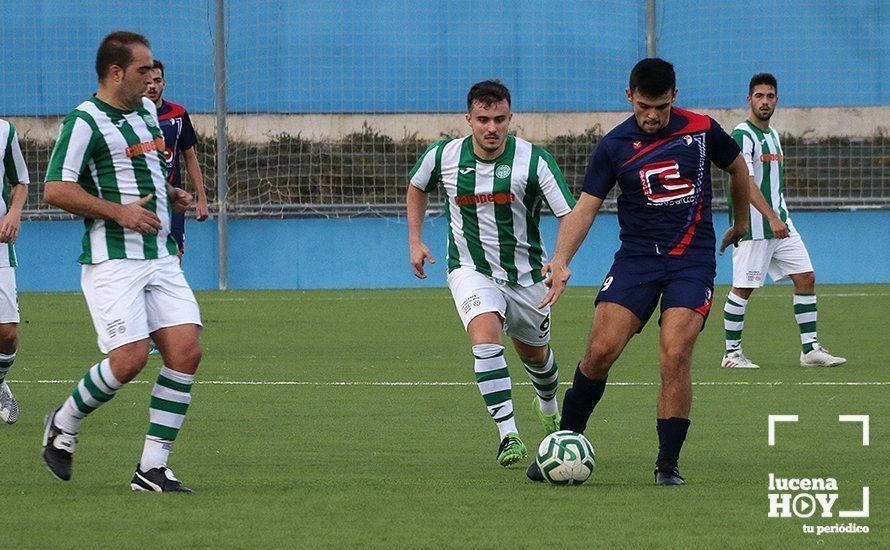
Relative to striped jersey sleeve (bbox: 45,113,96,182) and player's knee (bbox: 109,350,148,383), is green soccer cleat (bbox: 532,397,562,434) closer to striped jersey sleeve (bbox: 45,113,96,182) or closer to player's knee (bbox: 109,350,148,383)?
player's knee (bbox: 109,350,148,383)

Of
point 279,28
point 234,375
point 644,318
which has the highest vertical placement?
point 279,28

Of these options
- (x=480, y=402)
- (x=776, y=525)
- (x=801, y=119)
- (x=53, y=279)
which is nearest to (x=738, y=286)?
(x=480, y=402)

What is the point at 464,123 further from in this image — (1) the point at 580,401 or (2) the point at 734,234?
(1) the point at 580,401

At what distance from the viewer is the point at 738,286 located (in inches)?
443

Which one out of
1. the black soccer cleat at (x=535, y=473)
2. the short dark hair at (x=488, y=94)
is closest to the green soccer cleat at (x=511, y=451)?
the black soccer cleat at (x=535, y=473)

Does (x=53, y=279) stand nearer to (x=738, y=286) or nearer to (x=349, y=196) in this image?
(x=349, y=196)

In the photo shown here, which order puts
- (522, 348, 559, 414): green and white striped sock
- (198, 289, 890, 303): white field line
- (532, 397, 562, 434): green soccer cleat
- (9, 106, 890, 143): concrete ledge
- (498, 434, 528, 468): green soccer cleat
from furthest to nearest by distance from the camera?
(9, 106, 890, 143): concrete ledge
(198, 289, 890, 303): white field line
(532, 397, 562, 434): green soccer cleat
(522, 348, 559, 414): green and white striped sock
(498, 434, 528, 468): green soccer cleat

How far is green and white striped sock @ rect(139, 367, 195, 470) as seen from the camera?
19.1 feet

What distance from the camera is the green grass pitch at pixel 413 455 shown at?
4.93 metres

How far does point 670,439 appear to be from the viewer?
5902 millimetres

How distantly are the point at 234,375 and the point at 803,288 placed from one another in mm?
4267

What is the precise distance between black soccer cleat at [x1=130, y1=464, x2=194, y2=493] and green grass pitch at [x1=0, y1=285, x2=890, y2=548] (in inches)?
2.7

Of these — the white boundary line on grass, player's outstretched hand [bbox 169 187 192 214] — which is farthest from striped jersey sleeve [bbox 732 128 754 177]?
player's outstretched hand [bbox 169 187 192 214]

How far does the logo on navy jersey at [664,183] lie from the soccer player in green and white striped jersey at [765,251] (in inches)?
187
